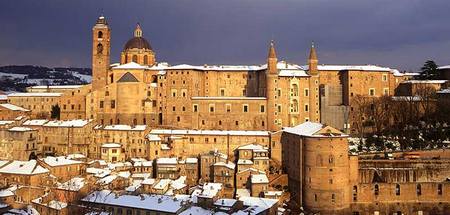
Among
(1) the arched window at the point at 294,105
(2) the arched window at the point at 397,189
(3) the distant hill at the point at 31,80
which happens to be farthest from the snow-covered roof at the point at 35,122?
(3) the distant hill at the point at 31,80

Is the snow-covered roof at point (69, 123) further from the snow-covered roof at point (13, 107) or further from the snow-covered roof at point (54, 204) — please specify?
the snow-covered roof at point (54, 204)

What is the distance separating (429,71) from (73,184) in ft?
190

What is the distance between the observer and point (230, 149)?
58469 millimetres

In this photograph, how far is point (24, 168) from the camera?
51469 millimetres

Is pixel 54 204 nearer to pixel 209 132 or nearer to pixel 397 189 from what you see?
pixel 209 132

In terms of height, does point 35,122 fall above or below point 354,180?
above

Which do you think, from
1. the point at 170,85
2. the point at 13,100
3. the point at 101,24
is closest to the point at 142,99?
the point at 170,85

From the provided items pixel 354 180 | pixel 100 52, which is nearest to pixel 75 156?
pixel 100 52

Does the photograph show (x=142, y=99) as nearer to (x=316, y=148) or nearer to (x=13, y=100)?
(x=13, y=100)

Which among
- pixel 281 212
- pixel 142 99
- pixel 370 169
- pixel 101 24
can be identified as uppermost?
pixel 101 24

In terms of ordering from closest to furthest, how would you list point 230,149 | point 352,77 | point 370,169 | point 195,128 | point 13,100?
point 370,169, point 230,149, point 195,128, point 352,77, point 13,100

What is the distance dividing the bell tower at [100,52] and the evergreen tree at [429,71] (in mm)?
49110

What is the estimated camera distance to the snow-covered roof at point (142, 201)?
40.7 metres

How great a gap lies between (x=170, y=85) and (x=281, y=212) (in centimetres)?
2772
